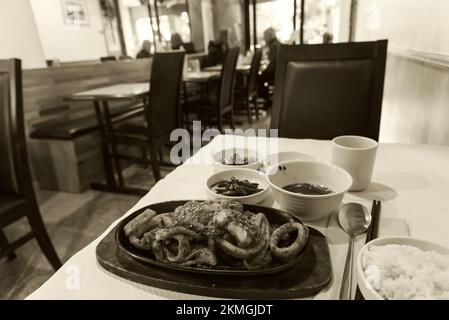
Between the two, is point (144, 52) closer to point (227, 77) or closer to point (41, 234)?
point (227, 77)

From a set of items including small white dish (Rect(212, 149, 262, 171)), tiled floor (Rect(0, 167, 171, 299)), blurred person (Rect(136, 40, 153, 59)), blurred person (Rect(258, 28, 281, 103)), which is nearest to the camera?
small white dish (Rect(212, 149, 262, 171))

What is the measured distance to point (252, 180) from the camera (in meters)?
0.82

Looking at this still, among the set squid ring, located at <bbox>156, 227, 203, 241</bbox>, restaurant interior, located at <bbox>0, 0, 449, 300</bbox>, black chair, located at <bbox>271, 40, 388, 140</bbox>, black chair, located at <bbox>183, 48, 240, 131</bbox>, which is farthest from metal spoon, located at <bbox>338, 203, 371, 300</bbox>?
black chair, located at <bbox>183, 48, 240, 131</bbox>

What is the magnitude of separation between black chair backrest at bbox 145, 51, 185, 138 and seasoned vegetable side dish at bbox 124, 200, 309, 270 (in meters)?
2.08

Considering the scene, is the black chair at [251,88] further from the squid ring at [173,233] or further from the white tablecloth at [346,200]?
the squid ring at [173,233]

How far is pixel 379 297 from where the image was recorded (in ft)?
1.24

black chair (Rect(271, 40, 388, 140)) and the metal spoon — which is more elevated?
black chair (Rect(271, 40, 388, 140))

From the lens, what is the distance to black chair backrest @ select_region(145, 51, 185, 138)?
2.48 metres

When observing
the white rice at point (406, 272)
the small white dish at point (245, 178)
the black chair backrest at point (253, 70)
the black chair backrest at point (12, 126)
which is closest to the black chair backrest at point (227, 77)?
the black chair backrest at point (253, 70)

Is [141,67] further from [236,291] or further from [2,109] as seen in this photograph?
[236,291]

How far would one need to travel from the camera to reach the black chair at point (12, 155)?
1412 mm

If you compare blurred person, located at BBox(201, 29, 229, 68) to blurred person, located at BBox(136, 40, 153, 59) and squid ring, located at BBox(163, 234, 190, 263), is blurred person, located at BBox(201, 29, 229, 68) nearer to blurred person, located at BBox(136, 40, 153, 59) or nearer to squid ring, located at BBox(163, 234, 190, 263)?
blurred person, located at BBox(136, 40, 153, 59)

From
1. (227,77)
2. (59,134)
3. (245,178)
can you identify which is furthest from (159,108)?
(245,178)
